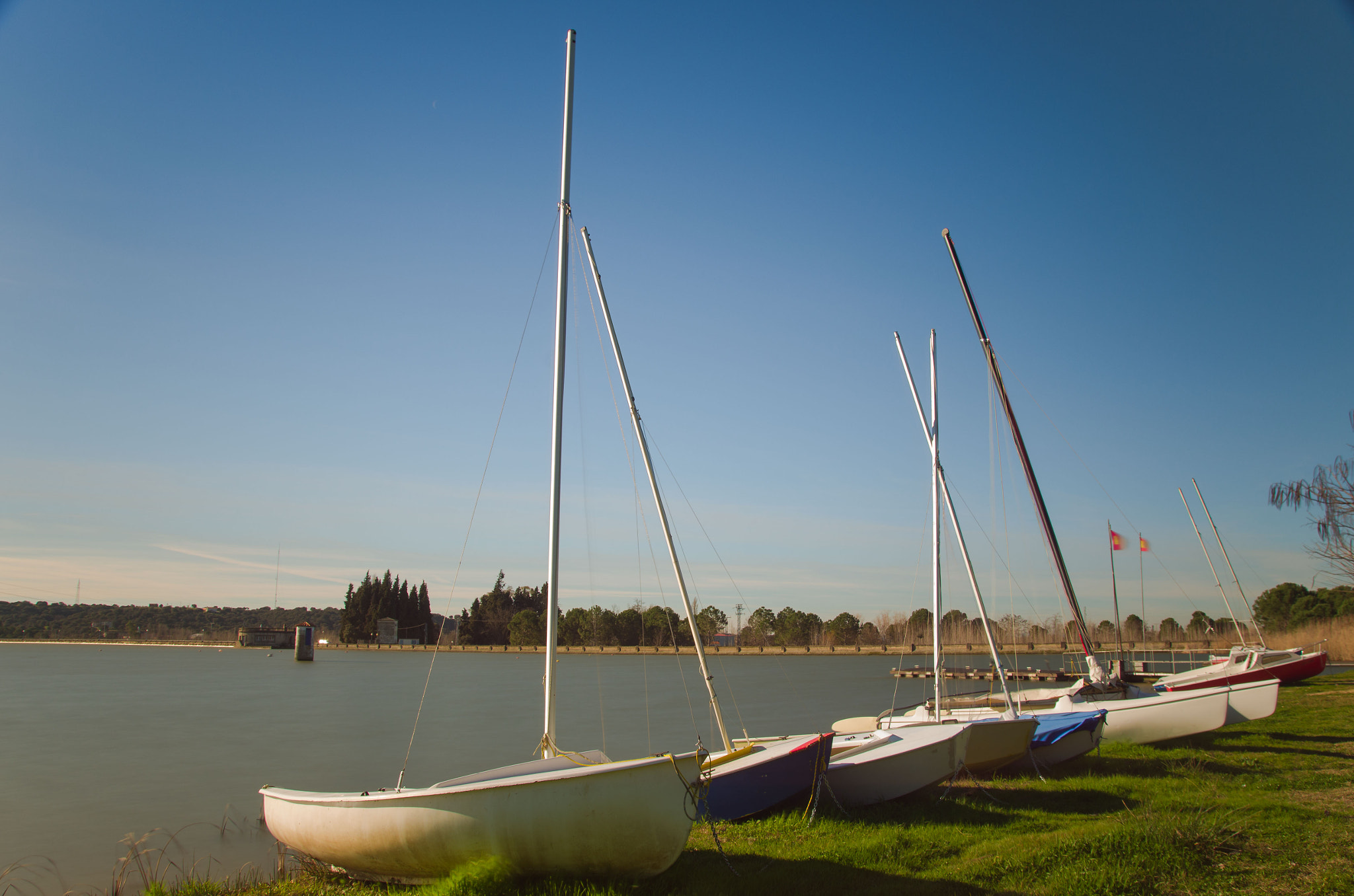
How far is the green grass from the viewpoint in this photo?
7.62m

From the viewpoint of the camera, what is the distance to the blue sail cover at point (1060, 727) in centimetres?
1503


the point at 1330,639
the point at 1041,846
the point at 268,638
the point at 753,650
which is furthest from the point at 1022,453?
the point at 268,638

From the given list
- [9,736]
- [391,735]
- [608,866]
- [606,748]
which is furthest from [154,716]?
[608,866]

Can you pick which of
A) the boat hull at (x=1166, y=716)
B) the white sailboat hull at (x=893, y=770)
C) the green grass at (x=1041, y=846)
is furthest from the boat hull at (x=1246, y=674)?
the white sailboat hull at (x=893, y=770)

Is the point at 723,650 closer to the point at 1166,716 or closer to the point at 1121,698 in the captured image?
the point at 1121,698

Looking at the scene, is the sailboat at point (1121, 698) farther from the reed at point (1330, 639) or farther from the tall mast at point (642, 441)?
the reed at point (1330, 639)

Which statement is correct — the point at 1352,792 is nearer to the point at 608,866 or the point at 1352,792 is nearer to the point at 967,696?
the point at 608,866

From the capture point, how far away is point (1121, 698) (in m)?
20.6

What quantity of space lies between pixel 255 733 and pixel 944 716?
89.9 ft

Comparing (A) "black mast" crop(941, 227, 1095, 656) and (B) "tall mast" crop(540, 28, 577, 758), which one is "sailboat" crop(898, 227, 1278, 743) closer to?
(A) "black mast" crop(941, 227, 1095, 656)

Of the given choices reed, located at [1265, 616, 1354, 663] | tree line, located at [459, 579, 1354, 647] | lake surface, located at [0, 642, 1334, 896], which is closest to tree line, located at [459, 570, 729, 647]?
tree line, located at [459, 579, 1354, 647]

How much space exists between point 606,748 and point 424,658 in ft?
325

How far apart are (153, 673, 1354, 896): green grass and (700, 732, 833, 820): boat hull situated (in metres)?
0.25

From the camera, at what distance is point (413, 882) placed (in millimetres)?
8398
